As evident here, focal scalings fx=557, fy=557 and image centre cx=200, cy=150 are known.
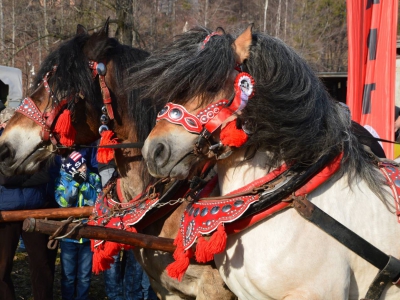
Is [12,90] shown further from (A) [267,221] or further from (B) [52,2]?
(A) [267,221]

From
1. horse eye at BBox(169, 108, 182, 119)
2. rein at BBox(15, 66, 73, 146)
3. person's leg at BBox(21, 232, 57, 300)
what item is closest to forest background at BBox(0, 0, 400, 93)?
person's leg at BBox(21, 232, 57, 300)

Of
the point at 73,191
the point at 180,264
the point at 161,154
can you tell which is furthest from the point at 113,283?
the point at 161,154

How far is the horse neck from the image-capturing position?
2566 millimetres

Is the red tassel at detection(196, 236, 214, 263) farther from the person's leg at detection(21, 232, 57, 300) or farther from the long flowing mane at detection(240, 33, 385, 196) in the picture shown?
the person's leg at detection(21, 232, 57, 300)

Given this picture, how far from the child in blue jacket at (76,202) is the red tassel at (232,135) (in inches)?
91.5

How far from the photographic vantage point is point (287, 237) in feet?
7.82

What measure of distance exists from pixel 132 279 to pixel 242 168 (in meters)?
2.80

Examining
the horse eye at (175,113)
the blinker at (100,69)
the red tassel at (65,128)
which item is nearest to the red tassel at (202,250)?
the horse eye at (175,113)

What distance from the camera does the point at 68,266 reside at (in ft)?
16.2

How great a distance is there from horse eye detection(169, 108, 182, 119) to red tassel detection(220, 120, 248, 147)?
202 mm

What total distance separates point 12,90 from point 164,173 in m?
10.2

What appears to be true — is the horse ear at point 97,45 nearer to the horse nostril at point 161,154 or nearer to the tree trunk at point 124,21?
the horse nostril at point 161,154

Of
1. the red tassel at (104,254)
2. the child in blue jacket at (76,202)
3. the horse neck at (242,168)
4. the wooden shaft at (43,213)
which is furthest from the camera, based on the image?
the child in blue jacket at (76,202)

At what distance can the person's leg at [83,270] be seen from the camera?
16.2ft
